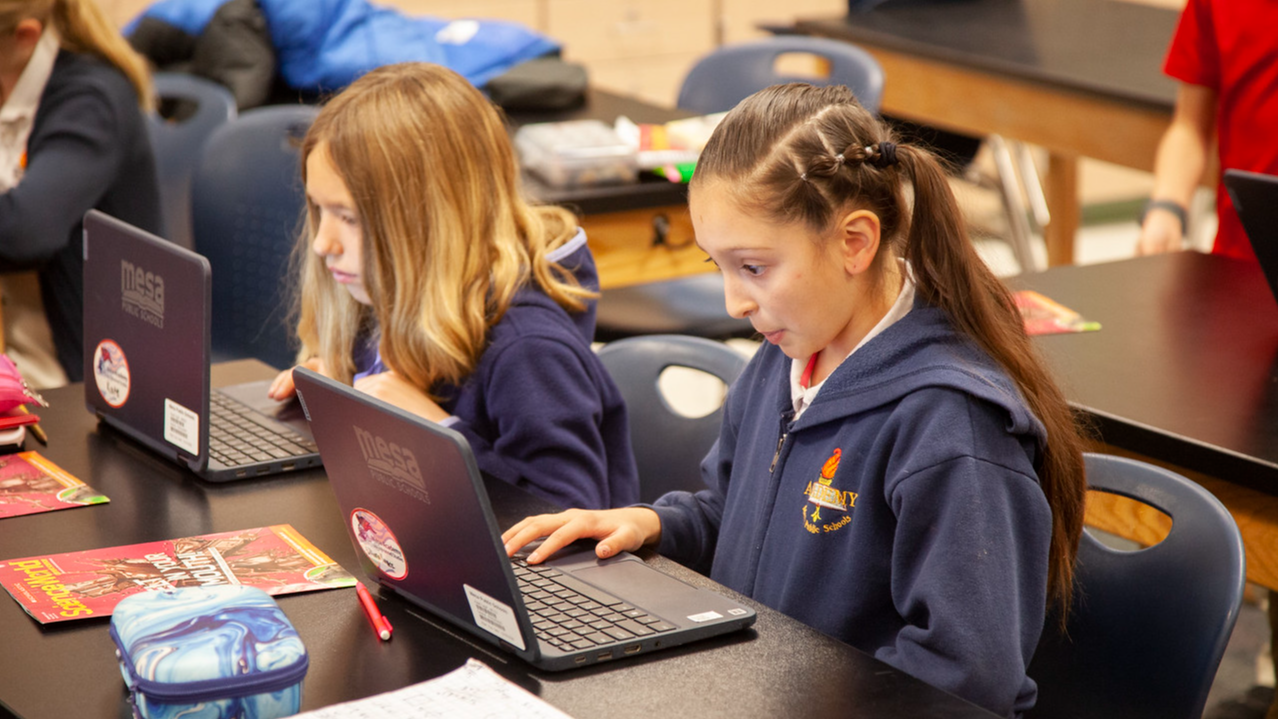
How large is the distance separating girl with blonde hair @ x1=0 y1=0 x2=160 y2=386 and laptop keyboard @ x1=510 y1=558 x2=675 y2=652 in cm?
160

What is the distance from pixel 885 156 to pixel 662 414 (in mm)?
664

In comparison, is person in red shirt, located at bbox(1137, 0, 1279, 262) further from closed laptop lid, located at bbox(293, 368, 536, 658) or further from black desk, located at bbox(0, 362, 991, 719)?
closed laptop lid, located at bbox(293, 368, 536, 658)

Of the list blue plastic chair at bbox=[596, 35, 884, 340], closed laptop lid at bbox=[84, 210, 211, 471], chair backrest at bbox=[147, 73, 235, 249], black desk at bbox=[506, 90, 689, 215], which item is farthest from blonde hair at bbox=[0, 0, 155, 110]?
closed laptop lid at bbox=[84, 210, 211, 471]

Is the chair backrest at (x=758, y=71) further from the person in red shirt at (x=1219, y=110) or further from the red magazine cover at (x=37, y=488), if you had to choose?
the red magazine cover at (x=37, y=488)

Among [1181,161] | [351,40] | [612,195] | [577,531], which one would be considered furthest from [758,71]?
[577,531]

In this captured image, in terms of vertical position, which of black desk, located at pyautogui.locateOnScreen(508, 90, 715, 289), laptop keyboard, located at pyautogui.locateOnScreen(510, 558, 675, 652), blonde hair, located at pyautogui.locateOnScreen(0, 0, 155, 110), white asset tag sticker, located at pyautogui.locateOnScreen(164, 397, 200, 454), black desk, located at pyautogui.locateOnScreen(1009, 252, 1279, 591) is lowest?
black desk, located at pyautogui.locateOnScreen(508, 90, 715, 289)

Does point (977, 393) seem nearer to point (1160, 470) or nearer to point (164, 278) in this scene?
point (1160, 470)

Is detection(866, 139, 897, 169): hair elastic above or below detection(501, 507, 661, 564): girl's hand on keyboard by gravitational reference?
above

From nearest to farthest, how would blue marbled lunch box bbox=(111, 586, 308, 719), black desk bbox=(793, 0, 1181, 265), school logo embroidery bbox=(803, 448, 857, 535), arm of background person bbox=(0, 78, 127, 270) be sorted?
1. blue marbled lunch box bbox=(111, 586, 308, 719)
2. school logo embroidery bbox=(803, 448, 857, 535)
3. arm of background person bbox=(0, 78, 127, 270)
4. black desk bbox=(793, 0, 1181, 265)

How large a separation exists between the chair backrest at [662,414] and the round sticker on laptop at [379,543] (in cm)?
64

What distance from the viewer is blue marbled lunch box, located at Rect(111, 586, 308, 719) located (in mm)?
918

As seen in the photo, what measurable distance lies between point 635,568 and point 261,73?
265 centimetres

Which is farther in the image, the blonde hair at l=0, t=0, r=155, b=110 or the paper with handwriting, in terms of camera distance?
the blonde hair at l=0, t=0, r=155, b=110

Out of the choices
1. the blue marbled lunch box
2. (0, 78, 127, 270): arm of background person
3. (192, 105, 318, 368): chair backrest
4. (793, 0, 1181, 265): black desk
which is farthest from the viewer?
(793, 0, 1181, 265): black desk
